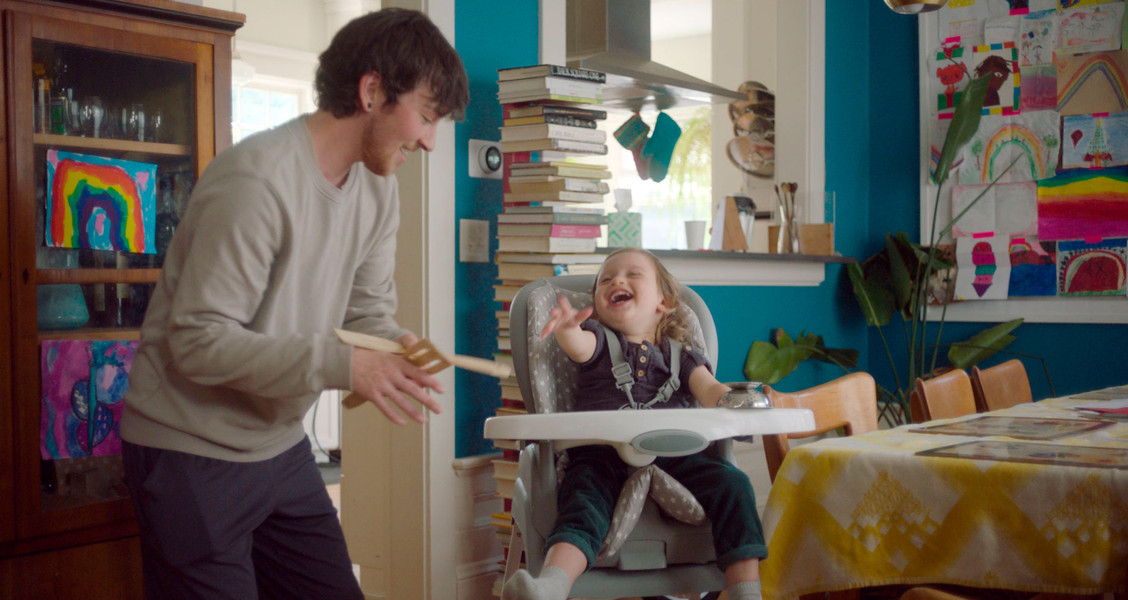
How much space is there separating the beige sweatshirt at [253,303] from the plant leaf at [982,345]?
3.29m

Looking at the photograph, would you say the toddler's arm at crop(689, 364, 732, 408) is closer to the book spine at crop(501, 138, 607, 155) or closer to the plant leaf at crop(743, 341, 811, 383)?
the book spine at crop(501, 138, 607, 155)

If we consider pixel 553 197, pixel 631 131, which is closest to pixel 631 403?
pixel 553 197

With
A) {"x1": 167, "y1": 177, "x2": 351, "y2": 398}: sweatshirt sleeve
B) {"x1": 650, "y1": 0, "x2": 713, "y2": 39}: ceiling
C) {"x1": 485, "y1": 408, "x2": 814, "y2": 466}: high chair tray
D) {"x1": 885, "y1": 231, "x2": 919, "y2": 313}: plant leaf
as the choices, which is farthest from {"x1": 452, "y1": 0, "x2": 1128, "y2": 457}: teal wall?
{"x1": 650, "y1": 0, "x2": 713, "y2": 39}: ceiling

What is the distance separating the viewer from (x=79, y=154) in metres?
2.24

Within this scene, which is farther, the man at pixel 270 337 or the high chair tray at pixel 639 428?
the high chair tray at pixel 639 428

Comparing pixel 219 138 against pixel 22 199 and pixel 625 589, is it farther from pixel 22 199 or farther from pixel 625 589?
pixel 625 589

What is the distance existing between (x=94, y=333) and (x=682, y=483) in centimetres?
133

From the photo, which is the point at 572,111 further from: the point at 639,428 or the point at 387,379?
the point at 387,379

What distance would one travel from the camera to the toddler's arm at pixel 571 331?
2.01 metres

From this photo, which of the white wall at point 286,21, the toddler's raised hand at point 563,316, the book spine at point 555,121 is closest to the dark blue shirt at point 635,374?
the toddler's raised hand at point 563,316

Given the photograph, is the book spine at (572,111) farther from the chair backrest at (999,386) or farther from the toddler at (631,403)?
the chair backrest at (999,386)

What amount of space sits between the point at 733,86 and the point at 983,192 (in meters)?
2.52

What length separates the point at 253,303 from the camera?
1428 mm

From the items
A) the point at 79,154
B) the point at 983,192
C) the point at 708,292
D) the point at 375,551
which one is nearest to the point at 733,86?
the point at 983,192
